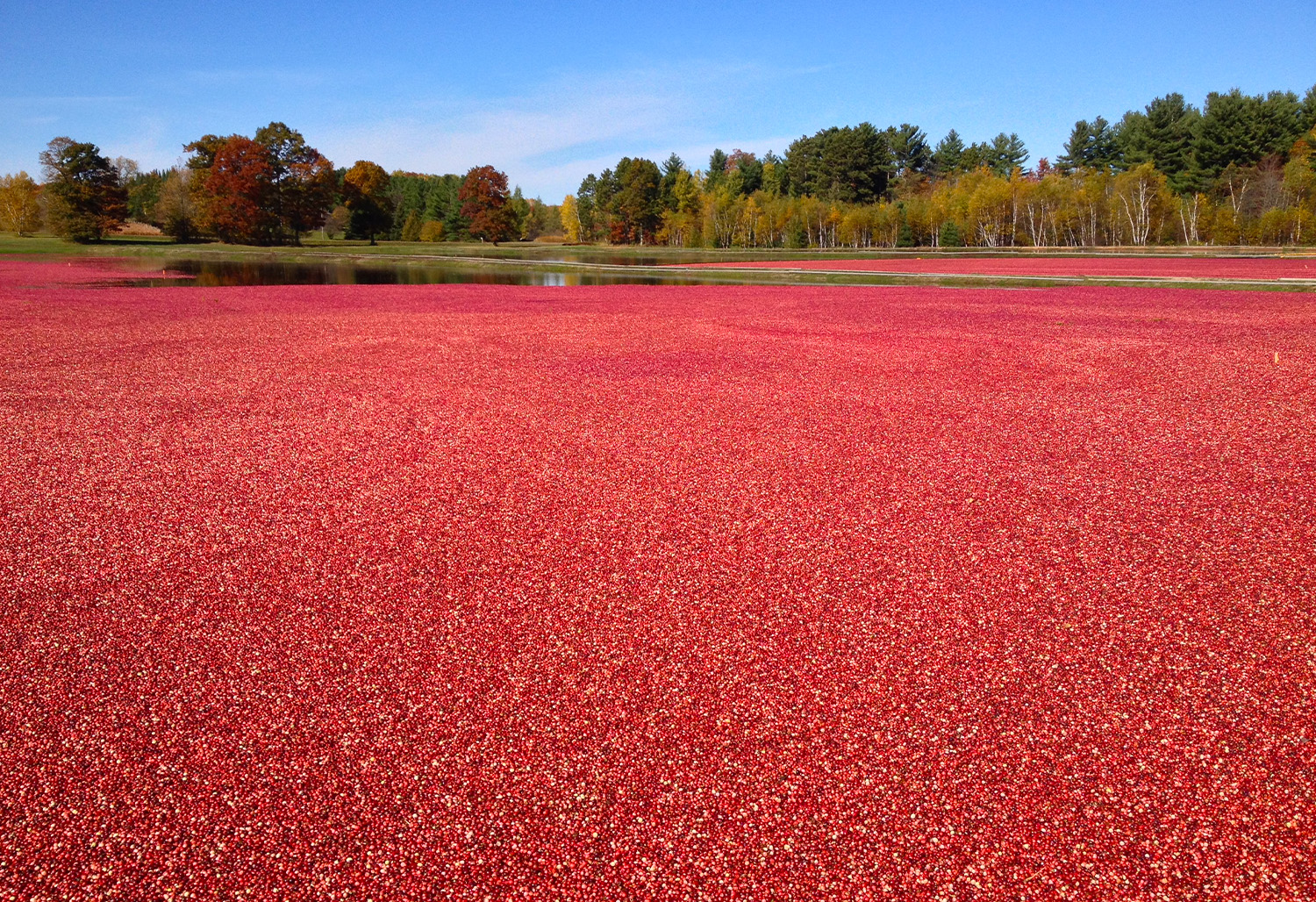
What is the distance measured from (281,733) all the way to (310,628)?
2.80 ft

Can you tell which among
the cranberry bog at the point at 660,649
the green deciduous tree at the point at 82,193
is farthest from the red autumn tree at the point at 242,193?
the cranberry bog at the point at 660,649

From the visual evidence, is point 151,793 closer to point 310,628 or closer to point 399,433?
point 310,628

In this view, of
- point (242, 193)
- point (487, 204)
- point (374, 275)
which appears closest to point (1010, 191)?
point (487, 204)

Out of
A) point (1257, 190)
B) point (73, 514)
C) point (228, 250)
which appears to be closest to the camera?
point (73, 514)

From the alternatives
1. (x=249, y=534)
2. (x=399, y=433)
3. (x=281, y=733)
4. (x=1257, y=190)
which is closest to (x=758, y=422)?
(x=399, y=433)

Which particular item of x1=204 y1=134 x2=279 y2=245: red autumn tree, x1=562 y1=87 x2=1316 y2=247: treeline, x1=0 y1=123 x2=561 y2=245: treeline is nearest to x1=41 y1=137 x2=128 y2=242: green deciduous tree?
x1=0 y1=123 x2=561 y2=245: treeline

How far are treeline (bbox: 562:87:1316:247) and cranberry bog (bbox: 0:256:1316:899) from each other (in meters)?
72.5

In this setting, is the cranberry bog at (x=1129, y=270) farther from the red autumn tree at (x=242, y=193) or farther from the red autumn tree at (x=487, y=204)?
the red autumn tree at (x=487, y=204)

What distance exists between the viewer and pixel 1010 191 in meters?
73.8

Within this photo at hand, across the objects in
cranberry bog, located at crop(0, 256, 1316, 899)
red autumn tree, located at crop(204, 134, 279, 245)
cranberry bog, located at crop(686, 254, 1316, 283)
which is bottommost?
cranberry bog, located at crop(0, 256, 1316, 899)

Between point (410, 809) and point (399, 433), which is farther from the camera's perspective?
point (399, 433)

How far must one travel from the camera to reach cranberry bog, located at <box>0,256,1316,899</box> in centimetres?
244

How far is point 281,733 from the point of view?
2986mm

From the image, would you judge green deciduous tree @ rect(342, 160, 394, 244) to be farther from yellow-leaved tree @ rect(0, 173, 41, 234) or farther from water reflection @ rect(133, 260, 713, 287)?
water reflection @ rect(133, 260, 713, 287)
